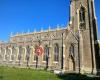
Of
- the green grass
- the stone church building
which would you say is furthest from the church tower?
the green grass

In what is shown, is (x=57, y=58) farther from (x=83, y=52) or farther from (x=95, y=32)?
(x=95, y=32)

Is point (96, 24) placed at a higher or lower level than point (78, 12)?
lower

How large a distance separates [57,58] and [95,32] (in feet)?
41.5

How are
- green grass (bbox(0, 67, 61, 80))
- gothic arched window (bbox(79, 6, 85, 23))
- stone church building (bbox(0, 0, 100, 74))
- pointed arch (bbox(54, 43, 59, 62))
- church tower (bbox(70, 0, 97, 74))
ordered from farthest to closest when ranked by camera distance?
1. gothic arched window (bbox(79, 6, 85, 23))
2. pointed arch (bbox(54, 43, 59, 62))
3. stone church building (bbox(0, 0, 100, 74))
4. church tower (bbox(70, 0, 97, 74))
5. green grass (bbox(0, 67, 61, 80))

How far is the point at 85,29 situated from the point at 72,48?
7089mm

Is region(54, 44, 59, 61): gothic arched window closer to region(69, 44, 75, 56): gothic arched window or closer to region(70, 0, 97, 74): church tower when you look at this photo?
region(69, 44, 75, 56): gothic arched window

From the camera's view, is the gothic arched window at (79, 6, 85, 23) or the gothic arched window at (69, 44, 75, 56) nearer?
the gothic arched window at (69, 44, 75, 56)

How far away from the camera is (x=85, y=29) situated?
148 ft

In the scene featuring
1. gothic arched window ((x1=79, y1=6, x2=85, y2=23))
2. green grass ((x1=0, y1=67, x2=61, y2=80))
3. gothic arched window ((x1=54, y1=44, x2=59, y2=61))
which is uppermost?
gothic arched window ((x1=79, y1=6, x2=85, y2=23))

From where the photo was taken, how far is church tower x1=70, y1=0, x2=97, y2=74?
134 feet

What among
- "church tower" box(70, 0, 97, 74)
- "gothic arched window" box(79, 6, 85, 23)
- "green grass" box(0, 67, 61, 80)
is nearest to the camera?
"green grass" box(0, 67, 61, 80)

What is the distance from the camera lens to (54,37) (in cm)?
4534

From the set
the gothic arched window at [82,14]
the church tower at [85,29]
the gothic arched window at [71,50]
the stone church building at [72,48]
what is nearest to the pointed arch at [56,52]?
the stone church building at [72,48]

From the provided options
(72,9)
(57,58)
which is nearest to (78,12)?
(72,9)
